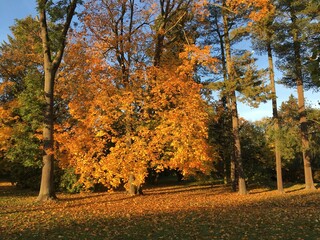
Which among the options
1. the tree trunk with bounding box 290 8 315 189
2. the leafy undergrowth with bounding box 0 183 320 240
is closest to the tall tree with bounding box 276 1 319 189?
the tree trunk with bounding box 290 8 315 189

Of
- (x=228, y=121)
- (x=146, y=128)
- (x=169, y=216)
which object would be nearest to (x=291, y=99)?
(x=228, y=121)

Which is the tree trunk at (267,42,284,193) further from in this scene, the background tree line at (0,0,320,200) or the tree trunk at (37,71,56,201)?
the tree trunk at (37,71,56,201)

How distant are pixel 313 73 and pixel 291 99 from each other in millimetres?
55874

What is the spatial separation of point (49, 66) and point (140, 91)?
4.44 metres

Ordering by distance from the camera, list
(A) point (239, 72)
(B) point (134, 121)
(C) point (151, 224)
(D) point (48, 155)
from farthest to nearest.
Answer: (A) point (239, 72), (B) point (134, 121), (D) point (48, 155), (C) point (151, 224)

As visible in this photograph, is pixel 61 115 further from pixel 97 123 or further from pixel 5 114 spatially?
pixel 97 123

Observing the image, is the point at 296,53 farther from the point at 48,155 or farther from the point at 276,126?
the point at 48,155

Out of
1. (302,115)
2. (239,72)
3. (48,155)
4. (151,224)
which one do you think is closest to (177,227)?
(151,224)

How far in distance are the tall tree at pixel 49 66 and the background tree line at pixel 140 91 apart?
0.05 metres

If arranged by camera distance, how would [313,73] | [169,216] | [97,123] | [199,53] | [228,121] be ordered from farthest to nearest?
[228,121]
[199,53]
[97,123]
[169,216]
[313,73]

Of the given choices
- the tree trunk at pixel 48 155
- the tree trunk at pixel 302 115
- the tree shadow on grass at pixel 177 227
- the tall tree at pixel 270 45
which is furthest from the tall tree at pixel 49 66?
the tree trunk at pixel 302 115

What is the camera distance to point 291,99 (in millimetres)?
55156

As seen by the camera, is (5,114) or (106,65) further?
(5,114)

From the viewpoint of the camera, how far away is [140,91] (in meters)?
16.0
